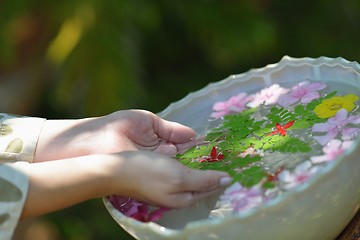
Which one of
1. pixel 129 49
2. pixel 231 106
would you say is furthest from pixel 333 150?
pixel 129 49

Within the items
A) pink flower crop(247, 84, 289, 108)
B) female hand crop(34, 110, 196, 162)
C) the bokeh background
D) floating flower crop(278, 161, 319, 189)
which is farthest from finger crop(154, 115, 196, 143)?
the bokeh background

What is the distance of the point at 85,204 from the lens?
2408 millimetres

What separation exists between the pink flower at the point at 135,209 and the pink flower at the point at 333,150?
0.19 meters

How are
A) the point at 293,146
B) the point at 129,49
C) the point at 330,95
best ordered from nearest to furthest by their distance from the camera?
the point at 293,146 < the point at 330,95 < the point at 129,49

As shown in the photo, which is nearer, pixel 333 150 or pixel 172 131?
pixel 333 150

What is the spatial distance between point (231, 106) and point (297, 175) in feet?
0.96

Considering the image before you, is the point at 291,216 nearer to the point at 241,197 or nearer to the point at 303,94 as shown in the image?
the point at 241,197

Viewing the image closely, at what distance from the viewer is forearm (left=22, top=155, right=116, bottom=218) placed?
2.65ft

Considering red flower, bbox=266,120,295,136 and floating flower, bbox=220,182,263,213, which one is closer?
floating flower, bbox=220,182,263,213

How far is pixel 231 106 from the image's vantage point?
1033 mm

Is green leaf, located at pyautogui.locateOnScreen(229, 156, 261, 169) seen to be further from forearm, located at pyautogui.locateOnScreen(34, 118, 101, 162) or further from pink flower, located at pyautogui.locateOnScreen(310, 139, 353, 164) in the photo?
forearm, located at pyautogui.locateOnScreen(34, 118, 101, 162)

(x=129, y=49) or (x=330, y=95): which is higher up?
(x=330, y=95)

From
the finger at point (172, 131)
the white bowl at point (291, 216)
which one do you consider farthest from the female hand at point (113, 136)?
the white bowl at point (291, 216)

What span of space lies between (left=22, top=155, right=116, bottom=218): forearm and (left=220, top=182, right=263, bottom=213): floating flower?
145mm
